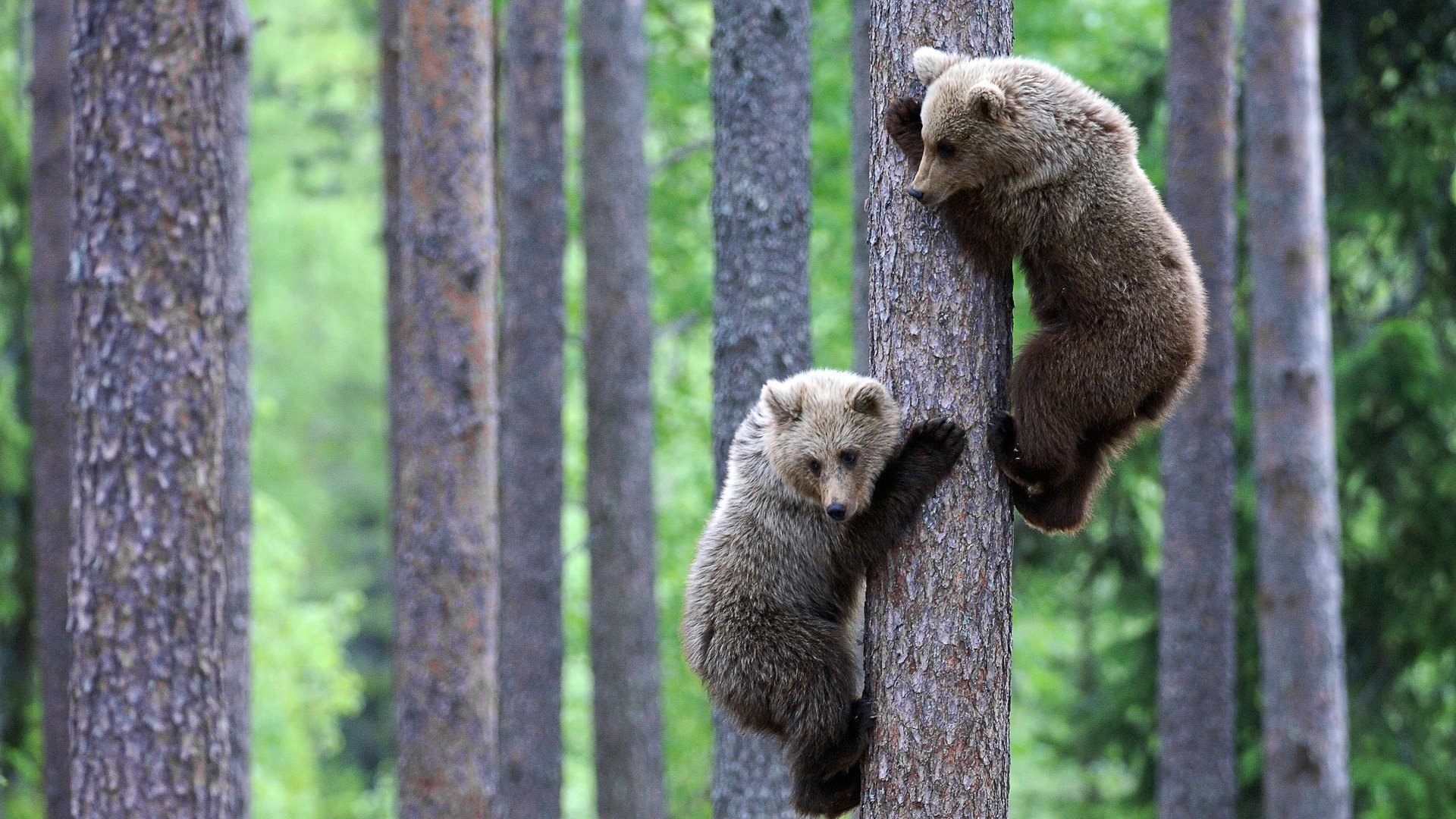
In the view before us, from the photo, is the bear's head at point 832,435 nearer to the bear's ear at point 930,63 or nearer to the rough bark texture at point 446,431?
the bear's ear at point 930,63

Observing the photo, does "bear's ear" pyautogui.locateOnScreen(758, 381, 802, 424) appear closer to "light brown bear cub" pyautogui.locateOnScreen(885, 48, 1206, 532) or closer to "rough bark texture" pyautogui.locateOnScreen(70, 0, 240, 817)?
"light brown bear cub" pyautogui.locateOnScreen(885, 48, 1206, 532)

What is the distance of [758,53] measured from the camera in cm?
688

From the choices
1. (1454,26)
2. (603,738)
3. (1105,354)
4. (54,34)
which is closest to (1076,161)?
(1105,354)

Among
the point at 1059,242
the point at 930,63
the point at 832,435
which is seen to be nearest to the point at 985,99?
the point at 930,63

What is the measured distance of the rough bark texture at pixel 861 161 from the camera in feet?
27.5

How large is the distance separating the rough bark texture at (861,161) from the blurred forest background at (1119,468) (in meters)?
3.26

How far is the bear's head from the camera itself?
165 inches

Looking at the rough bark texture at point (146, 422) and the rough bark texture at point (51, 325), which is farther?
the rough bark texture at point (51, 325)

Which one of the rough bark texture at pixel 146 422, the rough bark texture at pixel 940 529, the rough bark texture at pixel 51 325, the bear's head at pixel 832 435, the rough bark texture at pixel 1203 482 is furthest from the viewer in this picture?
the rough bark texture at pixel 51 325

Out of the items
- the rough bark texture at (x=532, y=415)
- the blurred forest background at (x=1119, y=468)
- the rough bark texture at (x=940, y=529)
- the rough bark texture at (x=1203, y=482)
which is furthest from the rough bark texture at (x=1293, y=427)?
the rough bark texture at (x=940, y=529)

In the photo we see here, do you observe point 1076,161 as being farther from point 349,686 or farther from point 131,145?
point 349,686

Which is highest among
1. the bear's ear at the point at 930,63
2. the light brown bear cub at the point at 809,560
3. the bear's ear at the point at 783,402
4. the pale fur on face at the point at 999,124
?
the bear's ear at the point at 930,63

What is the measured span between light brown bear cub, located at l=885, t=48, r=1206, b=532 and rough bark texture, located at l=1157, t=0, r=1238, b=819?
213 inches

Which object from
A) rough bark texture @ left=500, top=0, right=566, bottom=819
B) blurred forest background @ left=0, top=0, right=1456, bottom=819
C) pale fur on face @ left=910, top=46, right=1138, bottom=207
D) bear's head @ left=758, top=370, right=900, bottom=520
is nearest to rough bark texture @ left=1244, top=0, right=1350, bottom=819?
blurred forest background @ left=0, top=0, right=1456, bottom=819
